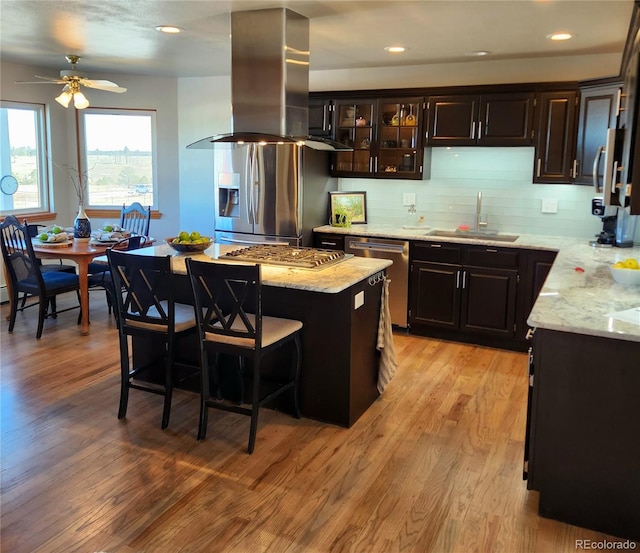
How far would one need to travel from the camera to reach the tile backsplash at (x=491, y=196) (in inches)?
202

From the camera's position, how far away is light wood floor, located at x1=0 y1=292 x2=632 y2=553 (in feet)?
7.95

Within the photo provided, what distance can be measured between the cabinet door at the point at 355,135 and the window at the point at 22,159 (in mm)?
3454

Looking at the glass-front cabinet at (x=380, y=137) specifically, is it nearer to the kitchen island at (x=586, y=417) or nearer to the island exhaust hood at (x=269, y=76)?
the island exhaust hood at (x=269, y=76)

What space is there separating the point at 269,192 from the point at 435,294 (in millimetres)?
1794

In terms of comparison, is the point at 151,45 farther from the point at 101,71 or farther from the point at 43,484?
the point at 43,484

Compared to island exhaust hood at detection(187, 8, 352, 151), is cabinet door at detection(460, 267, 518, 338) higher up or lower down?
lower down

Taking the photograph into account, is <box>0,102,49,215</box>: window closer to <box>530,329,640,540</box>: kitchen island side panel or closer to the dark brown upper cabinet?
the dark brown upper cabinet

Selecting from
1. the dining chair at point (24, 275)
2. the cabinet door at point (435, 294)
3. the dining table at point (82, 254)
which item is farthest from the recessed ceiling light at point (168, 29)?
the cabinet door at point (435, 294)

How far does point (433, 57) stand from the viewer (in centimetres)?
512

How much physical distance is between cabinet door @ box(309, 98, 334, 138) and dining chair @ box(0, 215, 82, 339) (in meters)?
2.76

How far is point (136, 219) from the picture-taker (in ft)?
20.4

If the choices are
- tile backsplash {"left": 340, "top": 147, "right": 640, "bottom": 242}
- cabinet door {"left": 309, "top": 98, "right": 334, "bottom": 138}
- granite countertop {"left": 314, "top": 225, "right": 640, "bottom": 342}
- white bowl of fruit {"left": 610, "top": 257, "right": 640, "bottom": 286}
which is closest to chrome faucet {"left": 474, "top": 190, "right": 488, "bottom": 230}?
tile backsplash {"left": 340, "top": 147, "right": 640, "bottom": 242}

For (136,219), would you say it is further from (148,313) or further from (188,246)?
(148,313)

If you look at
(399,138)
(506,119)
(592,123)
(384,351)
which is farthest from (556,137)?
(384,351)
